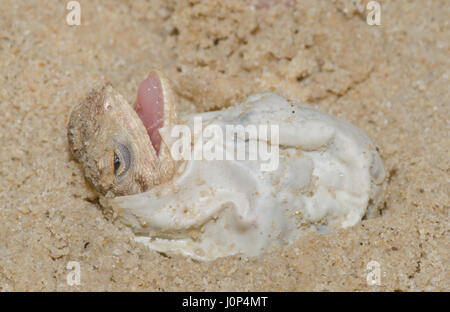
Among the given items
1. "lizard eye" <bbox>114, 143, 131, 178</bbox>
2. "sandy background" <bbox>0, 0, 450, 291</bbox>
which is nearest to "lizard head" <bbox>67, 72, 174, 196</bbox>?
"lizard eye" <bbox>114, 143, 131, 178</bbox>

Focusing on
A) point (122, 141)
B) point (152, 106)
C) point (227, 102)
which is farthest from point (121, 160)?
point (227, 102)

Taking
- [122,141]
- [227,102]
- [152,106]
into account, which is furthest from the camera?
[227,102]

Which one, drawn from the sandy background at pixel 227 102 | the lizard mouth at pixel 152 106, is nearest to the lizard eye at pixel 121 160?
the lizard mouth at pixel 152 106

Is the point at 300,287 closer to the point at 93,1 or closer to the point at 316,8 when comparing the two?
the point at 316,8

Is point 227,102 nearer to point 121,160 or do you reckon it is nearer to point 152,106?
point 152,106

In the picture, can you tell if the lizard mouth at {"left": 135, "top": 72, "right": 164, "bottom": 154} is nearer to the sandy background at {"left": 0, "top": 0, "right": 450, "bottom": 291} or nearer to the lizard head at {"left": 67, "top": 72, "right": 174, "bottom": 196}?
the lizard head at {"left": 67, "top": 72, "right": 174, "bottom": 196}

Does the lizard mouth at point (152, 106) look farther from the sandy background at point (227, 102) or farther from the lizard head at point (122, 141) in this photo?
the sandy background at point (227, 102)
